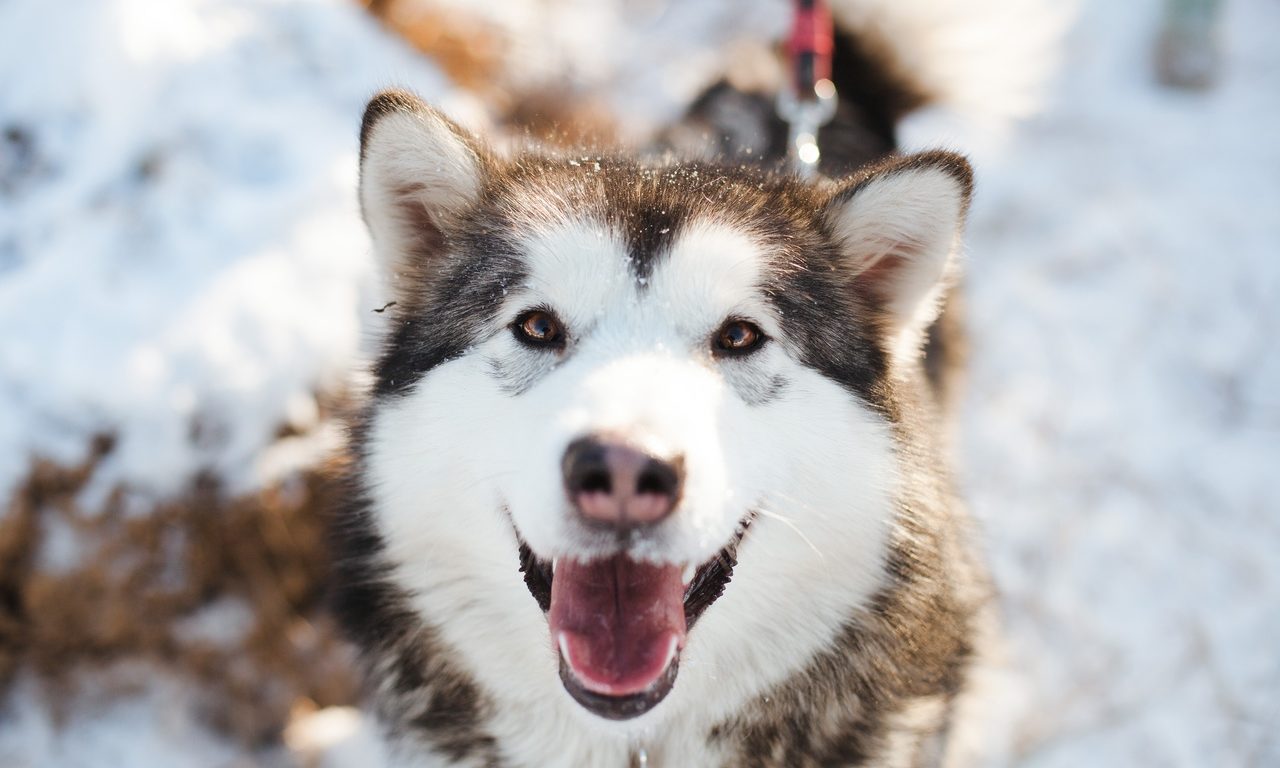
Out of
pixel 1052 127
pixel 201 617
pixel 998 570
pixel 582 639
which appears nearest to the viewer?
pixel 582 639

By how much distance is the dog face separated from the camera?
1.54 metres

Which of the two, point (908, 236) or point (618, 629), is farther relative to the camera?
point (908, 236)

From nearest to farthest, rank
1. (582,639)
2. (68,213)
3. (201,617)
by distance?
(582,639) → (201,617) → (68,213)

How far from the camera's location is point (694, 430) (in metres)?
1.44

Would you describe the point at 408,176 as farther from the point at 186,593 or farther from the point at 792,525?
the point at 186,593

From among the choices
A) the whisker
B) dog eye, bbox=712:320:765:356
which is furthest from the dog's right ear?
the whisker

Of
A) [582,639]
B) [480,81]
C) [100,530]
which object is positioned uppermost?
[480,81]

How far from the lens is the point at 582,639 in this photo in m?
1.54

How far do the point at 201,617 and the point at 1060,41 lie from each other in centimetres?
585

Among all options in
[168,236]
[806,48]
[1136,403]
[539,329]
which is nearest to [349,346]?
[168,236]

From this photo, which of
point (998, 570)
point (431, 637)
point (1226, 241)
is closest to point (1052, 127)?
point (1226, 241)

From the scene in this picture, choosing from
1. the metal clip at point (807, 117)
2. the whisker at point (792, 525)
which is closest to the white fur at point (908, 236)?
the whisker at point (792, 525)

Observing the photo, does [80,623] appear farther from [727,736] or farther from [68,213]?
[727,736]

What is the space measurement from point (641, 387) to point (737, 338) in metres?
0.37
